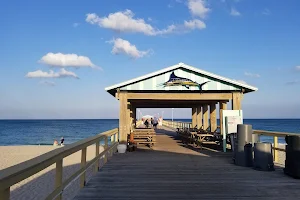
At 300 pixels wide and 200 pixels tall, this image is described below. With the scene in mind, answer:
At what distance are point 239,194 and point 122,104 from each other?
730 cm

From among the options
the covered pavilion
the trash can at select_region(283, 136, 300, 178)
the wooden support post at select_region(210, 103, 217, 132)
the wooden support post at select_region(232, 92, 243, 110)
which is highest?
the covered pavilion

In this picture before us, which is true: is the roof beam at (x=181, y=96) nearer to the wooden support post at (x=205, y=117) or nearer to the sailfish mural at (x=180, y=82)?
the sailfish mural at (x=180, y=82)

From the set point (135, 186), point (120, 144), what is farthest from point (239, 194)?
point (120, 144)

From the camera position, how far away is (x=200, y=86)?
11445 millimetres

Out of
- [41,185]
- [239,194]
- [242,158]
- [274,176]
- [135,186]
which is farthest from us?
[41,185]

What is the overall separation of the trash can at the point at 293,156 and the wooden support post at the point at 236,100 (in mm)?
Answer: 5423

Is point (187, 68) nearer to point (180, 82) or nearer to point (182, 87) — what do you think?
point (180, 82)

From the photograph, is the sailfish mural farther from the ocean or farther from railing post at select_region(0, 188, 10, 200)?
the ocean

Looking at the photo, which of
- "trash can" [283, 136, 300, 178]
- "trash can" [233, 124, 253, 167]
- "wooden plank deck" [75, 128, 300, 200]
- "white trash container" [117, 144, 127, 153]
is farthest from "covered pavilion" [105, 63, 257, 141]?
"trash can" [283, 136, 300, 178]

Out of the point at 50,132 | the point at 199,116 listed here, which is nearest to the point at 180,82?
the point at 199,116

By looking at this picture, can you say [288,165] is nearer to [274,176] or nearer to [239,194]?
[274,176]

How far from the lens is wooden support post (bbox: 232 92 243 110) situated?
11.3 meters

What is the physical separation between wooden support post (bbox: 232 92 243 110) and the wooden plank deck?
14.8 feet

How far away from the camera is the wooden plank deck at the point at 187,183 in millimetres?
4414
